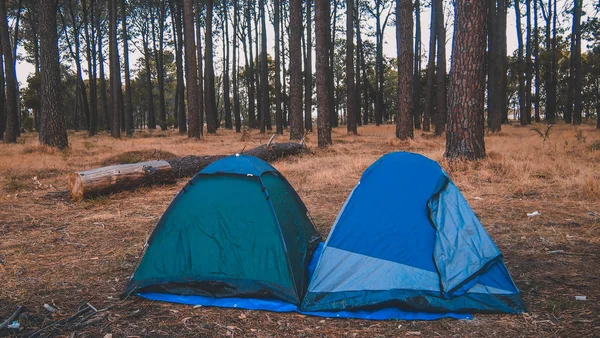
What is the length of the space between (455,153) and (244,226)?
619cm

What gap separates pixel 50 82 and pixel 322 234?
11.4 m

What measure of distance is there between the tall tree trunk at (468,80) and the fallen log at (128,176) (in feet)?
18.7

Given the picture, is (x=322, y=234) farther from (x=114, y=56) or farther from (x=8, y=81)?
(x=114, y=56)

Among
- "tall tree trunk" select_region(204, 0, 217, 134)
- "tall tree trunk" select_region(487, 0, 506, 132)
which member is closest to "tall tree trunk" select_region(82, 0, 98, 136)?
"tall tree trunk" select_region(204, 0, 217, 134)

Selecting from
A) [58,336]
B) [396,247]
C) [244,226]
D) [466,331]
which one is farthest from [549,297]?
[58,336]

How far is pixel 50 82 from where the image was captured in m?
12.8

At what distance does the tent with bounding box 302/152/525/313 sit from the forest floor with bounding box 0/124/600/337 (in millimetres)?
200

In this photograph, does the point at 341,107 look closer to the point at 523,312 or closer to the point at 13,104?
the point at 13,104

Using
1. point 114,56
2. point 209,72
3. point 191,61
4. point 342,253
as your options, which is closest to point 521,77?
point 209,72

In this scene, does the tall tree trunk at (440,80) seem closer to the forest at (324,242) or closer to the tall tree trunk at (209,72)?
the forest at (324,242)

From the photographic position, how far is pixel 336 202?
23.5 ft

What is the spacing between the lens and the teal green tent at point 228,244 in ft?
12.0

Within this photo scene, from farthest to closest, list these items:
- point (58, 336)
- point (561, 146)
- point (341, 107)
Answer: point (341, 107), point (561, 146), point (58, 336)

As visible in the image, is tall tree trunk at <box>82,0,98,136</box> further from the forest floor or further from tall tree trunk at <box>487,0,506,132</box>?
tall tree trunk at <box>487,0,506,132</box>
